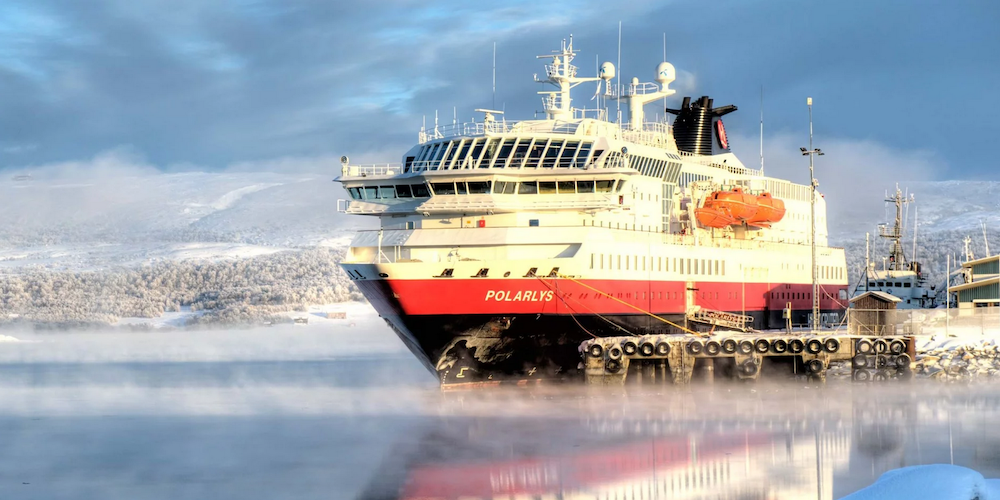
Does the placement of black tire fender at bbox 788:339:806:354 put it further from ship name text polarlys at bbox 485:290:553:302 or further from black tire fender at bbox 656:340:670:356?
ship name text polarlys at bbox 485:290:553:302

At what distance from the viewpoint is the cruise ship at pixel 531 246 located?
44188mm

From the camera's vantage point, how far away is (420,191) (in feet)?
153

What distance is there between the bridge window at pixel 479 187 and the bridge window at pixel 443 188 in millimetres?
675

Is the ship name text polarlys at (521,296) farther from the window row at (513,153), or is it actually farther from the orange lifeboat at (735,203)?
the orange lifeboat at (735,203)

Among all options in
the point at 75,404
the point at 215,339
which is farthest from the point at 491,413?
the point at 215,339

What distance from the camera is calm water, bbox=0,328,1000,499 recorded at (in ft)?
95.5

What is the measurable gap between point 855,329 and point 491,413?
65.8 feet

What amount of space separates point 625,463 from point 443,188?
17.1 meters

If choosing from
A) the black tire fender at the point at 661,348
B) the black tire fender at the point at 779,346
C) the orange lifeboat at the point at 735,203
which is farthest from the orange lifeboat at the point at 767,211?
the black tire fender at the point at 661,348

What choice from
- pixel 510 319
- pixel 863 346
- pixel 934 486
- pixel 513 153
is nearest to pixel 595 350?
pixel 510 319

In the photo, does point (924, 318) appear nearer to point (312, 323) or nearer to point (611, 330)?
point (611, 330)

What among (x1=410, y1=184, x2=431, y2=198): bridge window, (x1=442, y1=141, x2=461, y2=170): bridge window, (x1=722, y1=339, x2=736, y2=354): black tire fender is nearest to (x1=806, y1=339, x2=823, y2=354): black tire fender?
(x1=722, y1=339, x2=736, y2=354): black tire fender

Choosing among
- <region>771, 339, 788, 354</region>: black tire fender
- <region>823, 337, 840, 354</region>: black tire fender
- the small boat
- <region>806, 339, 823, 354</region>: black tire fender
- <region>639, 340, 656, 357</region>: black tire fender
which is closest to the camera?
<region>639, 340, 656, 357</region>: black tire fender

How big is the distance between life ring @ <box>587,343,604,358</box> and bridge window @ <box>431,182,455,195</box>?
768cm
